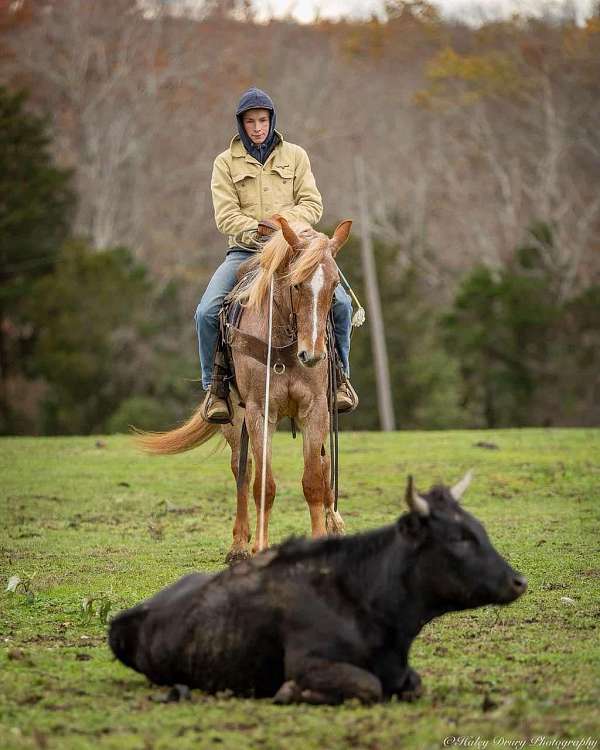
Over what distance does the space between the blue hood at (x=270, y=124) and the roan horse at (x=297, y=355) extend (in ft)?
2.99

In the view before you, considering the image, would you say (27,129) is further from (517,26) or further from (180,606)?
(180,606)

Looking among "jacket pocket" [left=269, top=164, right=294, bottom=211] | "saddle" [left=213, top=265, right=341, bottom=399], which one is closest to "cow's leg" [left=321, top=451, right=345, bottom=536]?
"saddle" [left=213, top=265, right=341, bottom=399]

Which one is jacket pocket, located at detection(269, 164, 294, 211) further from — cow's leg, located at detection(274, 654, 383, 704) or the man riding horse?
cow's leg, located at detection(274, 654, 383, 704)

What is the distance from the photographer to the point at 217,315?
1030cm

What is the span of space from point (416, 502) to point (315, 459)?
389 cm

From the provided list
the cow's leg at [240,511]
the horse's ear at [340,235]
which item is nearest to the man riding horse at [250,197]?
the cow's leg at [240,511]

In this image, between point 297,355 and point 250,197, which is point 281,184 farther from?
point 297,355

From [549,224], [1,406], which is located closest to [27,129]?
[1,406]

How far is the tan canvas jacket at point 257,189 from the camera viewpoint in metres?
10.4

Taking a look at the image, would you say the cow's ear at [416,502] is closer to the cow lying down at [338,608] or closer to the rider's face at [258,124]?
the cow lying down at [338,608]

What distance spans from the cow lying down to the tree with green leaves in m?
33.6

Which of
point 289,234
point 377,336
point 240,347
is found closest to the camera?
point 289,234

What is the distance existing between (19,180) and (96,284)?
558cm

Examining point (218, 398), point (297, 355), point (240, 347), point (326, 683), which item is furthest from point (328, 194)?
point (326, 683)
